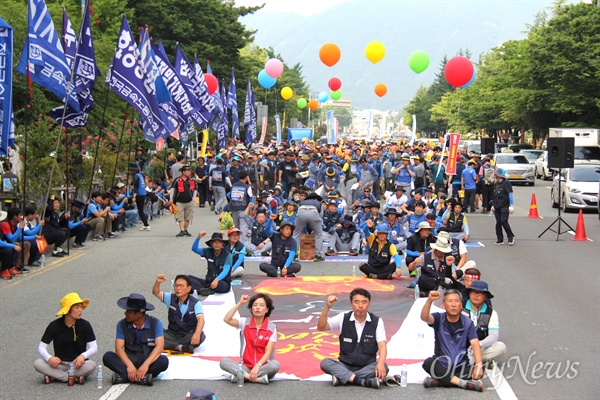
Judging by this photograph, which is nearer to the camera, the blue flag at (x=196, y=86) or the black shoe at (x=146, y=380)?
the black shoe at (x=146, y=380)

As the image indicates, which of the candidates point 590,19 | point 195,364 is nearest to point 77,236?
point 195,364

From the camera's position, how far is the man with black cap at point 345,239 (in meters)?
20.5

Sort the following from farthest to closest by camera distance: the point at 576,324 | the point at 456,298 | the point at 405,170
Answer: the point at 405,170 < the point at 576,324 < the point at 456,298

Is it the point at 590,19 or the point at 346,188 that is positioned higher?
the point at 590,19

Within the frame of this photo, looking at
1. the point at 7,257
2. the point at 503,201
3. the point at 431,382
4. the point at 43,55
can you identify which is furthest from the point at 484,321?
the point at 503,201

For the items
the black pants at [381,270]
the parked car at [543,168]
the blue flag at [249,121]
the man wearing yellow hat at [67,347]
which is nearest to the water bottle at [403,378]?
the man wearing yellow hat at [67,347]

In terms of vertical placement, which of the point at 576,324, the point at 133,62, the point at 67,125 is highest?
the point at 133,62

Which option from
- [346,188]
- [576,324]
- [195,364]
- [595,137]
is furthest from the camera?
[595,137]

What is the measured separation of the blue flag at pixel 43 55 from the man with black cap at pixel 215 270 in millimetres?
5137

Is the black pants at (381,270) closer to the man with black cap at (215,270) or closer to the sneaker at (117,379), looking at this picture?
the man with black cap at (215,270)

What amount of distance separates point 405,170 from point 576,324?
1514 cm

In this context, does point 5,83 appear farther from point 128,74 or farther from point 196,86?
point 196,86

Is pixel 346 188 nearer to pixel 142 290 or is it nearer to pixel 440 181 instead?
pixel 440 181

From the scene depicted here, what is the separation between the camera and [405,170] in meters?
27.8
